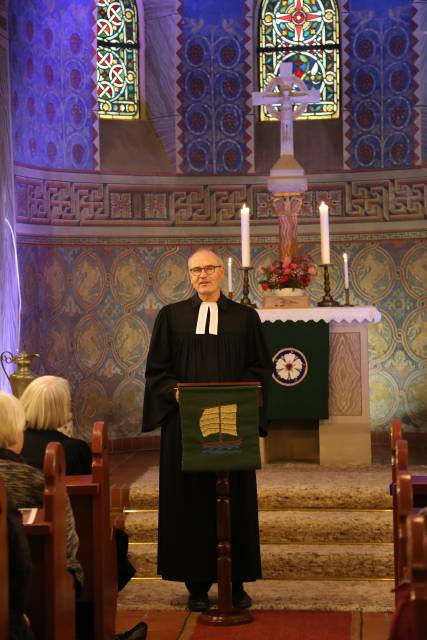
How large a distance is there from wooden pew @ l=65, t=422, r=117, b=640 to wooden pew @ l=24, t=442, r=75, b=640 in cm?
82

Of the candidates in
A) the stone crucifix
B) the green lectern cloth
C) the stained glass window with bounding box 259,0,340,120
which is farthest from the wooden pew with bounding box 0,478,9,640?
the stained glass window with bounding box 259,0,340,120

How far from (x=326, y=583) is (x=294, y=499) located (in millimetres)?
910

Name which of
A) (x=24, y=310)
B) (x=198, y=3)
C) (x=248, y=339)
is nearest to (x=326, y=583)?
(x=248, y=339)

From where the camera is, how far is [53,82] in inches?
438

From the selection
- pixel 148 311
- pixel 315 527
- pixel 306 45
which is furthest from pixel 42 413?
pixel 306 45

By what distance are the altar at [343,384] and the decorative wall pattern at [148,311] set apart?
265cm

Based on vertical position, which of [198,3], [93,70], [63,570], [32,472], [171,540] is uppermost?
[198,3]

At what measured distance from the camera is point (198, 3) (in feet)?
39.1

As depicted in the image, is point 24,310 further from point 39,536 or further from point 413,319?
point 39,536

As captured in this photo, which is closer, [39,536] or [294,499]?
[39,536]

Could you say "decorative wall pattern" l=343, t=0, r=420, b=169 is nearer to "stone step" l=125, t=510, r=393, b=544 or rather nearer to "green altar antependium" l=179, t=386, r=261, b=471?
"stone step" l=125, t=510, r=393, b=544

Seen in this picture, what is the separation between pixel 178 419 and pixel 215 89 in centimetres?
662

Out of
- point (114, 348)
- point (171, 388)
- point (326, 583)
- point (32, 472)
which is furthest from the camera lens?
point (114, 348)

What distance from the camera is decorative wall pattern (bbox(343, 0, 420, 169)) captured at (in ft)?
38.1
